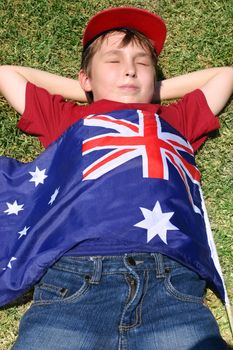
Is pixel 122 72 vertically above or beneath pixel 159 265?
above

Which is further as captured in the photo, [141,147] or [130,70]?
[130,70]

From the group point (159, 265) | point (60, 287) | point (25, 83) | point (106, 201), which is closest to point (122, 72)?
point (25, 83)

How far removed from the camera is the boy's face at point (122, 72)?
2900 millimetres

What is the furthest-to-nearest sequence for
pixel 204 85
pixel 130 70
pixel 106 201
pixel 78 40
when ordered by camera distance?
pixel 78 40
pixel 204 85
pixel 130 70
pixel 106 201

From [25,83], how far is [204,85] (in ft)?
3.49

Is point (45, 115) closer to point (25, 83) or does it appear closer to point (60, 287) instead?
point (25, 83)

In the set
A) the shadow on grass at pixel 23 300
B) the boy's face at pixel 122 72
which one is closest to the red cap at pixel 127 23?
the boy's face at pixel 122 72

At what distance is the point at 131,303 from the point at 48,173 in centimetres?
92

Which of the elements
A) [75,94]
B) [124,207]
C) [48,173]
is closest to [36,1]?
[75,94]

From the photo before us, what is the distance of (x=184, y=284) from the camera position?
7.70ft

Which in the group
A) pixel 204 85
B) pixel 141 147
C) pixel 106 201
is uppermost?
pixel 204 85

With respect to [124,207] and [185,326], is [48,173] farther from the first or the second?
[185,326]

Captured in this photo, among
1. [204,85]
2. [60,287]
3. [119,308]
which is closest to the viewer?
[119,308]

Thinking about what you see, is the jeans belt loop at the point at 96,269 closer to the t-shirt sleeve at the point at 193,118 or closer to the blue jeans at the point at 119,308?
the blue jeans at the point at 119,308
